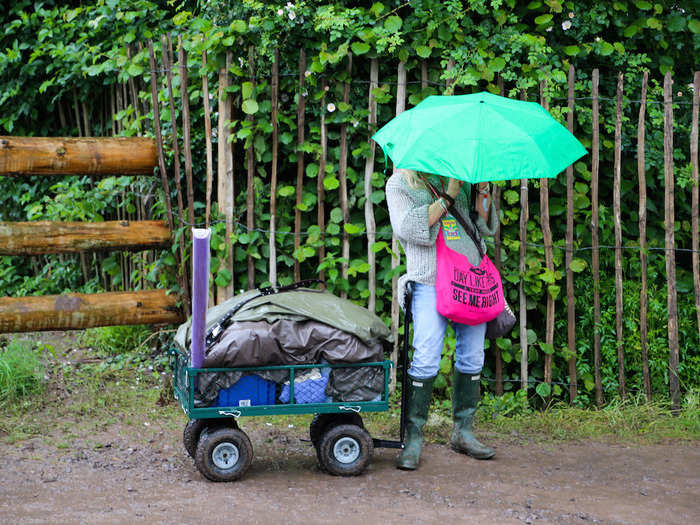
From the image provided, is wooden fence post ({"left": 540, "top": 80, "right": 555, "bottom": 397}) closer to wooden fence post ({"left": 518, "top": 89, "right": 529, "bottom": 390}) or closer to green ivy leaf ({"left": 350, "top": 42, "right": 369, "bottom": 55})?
wooden fence post ({"left": 518, "top": 89, "right": 529, "bottom": 390})

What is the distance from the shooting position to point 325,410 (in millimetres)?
4180

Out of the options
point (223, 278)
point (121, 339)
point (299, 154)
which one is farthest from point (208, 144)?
point (121, 339)

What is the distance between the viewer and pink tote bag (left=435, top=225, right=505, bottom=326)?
4.30 meters

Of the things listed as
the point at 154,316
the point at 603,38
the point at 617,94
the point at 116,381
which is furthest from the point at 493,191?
the point at 116,381

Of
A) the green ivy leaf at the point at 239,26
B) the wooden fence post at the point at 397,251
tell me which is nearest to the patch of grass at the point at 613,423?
the wooden fence post at the point at 397,251

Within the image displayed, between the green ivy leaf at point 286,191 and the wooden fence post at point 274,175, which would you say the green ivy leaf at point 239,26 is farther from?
the green ivy leaf at point 286,191

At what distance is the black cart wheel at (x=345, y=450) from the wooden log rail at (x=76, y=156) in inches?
104

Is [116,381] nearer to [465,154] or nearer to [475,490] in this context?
[475,490]

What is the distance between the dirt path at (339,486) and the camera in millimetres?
3705

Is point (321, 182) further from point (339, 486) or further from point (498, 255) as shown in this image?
point (339, 486)

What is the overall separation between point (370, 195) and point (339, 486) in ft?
7.12

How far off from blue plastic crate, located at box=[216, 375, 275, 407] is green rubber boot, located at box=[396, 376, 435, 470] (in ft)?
2.68

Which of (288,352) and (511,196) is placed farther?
(511,196)

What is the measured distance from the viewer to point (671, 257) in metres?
5.45
